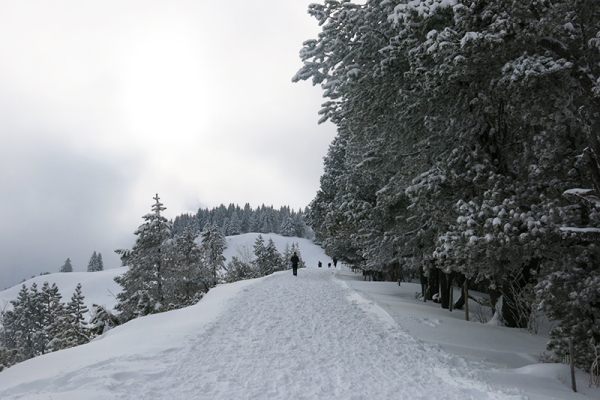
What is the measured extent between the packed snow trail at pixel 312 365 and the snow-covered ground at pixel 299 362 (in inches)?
0.8

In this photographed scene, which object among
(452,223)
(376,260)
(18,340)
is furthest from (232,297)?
(18,340)

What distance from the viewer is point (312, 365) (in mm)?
6523

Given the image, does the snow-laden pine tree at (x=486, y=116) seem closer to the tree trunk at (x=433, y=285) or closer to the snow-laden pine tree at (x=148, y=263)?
the tree trunk at (x=433, y=285)

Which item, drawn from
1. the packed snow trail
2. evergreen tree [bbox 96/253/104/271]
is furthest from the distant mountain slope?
the packed snow trail

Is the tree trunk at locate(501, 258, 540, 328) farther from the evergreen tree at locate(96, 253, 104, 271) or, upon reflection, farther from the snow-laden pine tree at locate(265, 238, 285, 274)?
the evergreen tree at locate(96, 253, 104, 271)

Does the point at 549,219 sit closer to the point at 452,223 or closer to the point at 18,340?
the point at 452,223

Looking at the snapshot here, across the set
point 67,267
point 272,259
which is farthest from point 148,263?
point 67,267

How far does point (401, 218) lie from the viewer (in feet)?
42.2

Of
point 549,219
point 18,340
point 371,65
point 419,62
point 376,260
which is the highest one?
point 371,65

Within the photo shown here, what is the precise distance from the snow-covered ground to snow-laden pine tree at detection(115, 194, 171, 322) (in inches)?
532

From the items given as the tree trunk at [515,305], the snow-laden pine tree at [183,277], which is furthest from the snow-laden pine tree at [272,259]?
the tree trunk at [515,305]

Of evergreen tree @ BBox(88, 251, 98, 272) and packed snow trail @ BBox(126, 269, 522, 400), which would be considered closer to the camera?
packed snow trail @ BBox(126, 269, 522, 400)

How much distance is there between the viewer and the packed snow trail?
209 inches

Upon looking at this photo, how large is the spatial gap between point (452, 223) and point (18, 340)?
6912 cm
